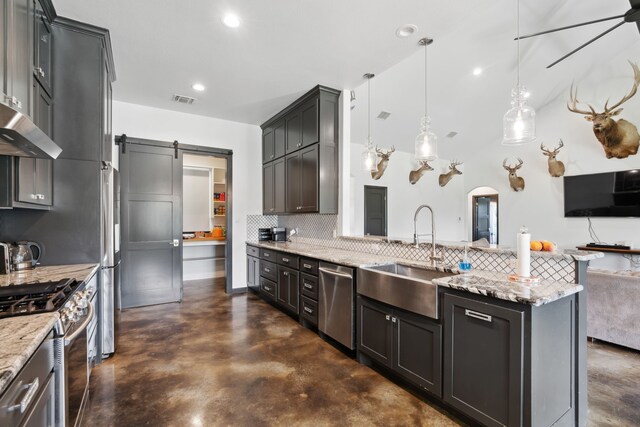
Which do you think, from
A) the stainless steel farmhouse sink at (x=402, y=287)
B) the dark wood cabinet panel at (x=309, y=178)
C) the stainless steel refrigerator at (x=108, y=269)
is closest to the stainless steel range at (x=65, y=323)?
the stainless steel refrigerator at (x=108, y=269)

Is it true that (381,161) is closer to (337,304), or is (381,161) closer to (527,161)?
(527,161)

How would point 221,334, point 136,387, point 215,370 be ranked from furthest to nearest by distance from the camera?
1. point 221,334
2. point 215,370
3. point 136,387

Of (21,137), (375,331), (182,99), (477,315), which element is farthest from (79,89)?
(477,315)

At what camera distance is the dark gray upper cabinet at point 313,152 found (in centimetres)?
384

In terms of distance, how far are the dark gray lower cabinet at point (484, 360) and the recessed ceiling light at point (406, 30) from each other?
7.28 feet

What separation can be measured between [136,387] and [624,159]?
24.6 feet

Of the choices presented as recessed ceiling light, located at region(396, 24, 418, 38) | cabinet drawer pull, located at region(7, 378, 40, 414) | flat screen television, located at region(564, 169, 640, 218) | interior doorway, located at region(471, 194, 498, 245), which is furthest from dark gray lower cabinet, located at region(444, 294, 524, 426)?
interior doorway, located at region(471, 194, 498, 245)

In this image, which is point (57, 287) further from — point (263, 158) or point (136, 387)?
point (263, 158)

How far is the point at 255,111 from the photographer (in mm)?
4609

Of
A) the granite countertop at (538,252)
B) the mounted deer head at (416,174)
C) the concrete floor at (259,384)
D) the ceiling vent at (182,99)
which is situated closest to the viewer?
the granite countertop at (538,252)

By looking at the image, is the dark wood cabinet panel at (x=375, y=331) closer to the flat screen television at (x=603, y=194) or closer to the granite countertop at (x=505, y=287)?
the granite countertop at (x=505, y=287)

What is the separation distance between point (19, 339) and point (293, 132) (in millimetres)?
3766

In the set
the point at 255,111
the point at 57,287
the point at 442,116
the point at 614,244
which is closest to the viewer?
the point at 57,287

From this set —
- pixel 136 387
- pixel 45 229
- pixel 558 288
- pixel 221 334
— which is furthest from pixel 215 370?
pixel 558 288
